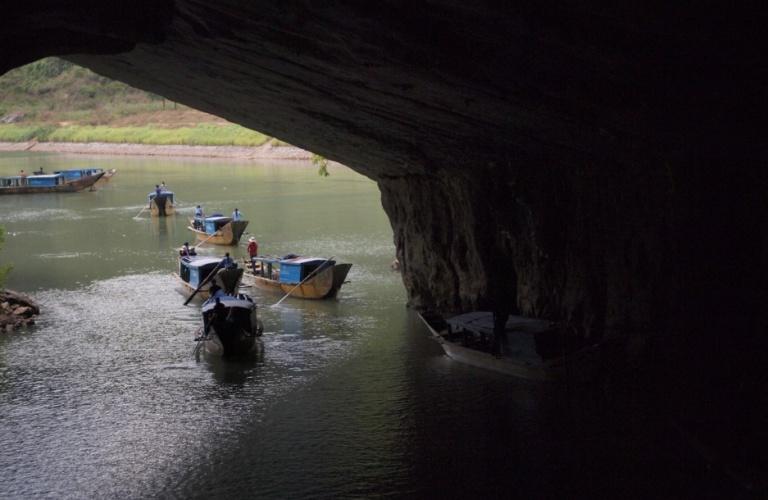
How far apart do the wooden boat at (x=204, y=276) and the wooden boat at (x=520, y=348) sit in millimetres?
6813

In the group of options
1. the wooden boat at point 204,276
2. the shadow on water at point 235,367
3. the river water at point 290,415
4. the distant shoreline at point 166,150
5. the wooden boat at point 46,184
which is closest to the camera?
the river water at point 290,415

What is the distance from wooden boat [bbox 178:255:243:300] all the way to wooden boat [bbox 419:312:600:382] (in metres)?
6.81

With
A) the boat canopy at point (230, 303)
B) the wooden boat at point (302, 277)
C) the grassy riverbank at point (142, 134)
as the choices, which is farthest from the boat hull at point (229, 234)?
the grassy riverbank at point (142, 134)

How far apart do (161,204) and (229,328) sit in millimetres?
28007

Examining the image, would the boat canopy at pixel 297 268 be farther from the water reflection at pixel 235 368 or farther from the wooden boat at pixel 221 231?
the wooden boat at pixel 221 231

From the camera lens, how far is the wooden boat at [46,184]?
60.2 m

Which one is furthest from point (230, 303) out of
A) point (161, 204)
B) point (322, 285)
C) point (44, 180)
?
point (44, 180)

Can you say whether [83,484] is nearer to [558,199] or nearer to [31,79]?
[558,199]

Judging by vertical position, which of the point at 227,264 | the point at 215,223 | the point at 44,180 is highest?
the point at 44,180

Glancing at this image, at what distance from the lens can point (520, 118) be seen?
15.6m

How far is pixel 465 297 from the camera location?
2491cm

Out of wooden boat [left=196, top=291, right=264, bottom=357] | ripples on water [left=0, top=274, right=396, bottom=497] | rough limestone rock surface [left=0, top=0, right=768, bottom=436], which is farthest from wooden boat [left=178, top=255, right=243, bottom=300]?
rough limestone rock surface [left=0, top=0, right=768, bottom=436]

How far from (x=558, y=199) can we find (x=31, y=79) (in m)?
117

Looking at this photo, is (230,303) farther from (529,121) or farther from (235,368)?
(529,121)
